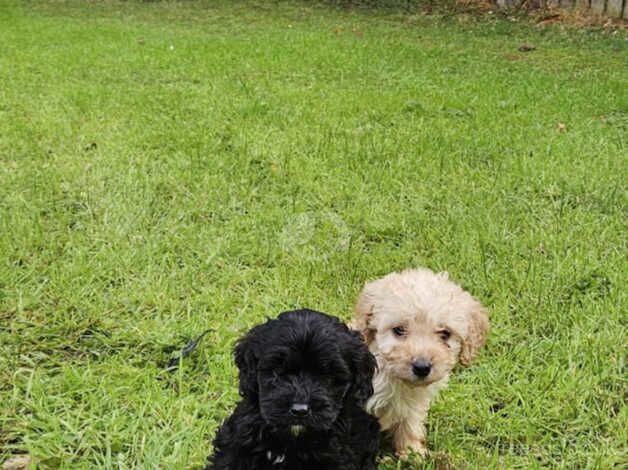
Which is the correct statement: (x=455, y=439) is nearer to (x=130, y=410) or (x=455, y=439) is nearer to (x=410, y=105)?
(x=130, y=410)

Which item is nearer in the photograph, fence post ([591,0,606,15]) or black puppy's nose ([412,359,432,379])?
black puppy's nose ([412,359,432,379])

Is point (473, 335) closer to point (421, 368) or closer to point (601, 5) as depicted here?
point (421, 368)

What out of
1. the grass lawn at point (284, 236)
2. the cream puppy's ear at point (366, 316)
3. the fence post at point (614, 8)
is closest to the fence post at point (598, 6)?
the fence post at point (614, 8)

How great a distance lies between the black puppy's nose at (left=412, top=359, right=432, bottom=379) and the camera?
3070 mm

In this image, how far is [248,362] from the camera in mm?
2771

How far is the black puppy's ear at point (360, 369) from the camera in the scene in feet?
9.21

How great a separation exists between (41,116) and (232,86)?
2840 millimetres

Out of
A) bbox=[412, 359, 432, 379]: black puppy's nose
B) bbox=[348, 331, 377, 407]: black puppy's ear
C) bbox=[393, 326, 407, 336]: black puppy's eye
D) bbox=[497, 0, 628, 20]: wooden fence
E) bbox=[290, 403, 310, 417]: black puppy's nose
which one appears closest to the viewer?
bbox=[290, 403, 310, 417]: black puppy's nose

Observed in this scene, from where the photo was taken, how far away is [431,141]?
23.7 ft

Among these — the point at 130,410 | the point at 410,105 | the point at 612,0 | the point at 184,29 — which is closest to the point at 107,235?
the point at 130,410

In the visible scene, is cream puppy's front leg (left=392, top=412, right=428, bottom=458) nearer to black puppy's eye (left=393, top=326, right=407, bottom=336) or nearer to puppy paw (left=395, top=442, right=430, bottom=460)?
puppy paw (left=395, top=442, right=430, bottom=460)

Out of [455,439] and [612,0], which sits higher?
[612,0]

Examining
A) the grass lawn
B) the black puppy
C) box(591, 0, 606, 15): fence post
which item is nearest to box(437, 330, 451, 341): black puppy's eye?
the grass lawn

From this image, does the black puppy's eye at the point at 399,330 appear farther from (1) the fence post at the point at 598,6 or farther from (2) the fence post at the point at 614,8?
(1) the fence post at the point at 598,6
